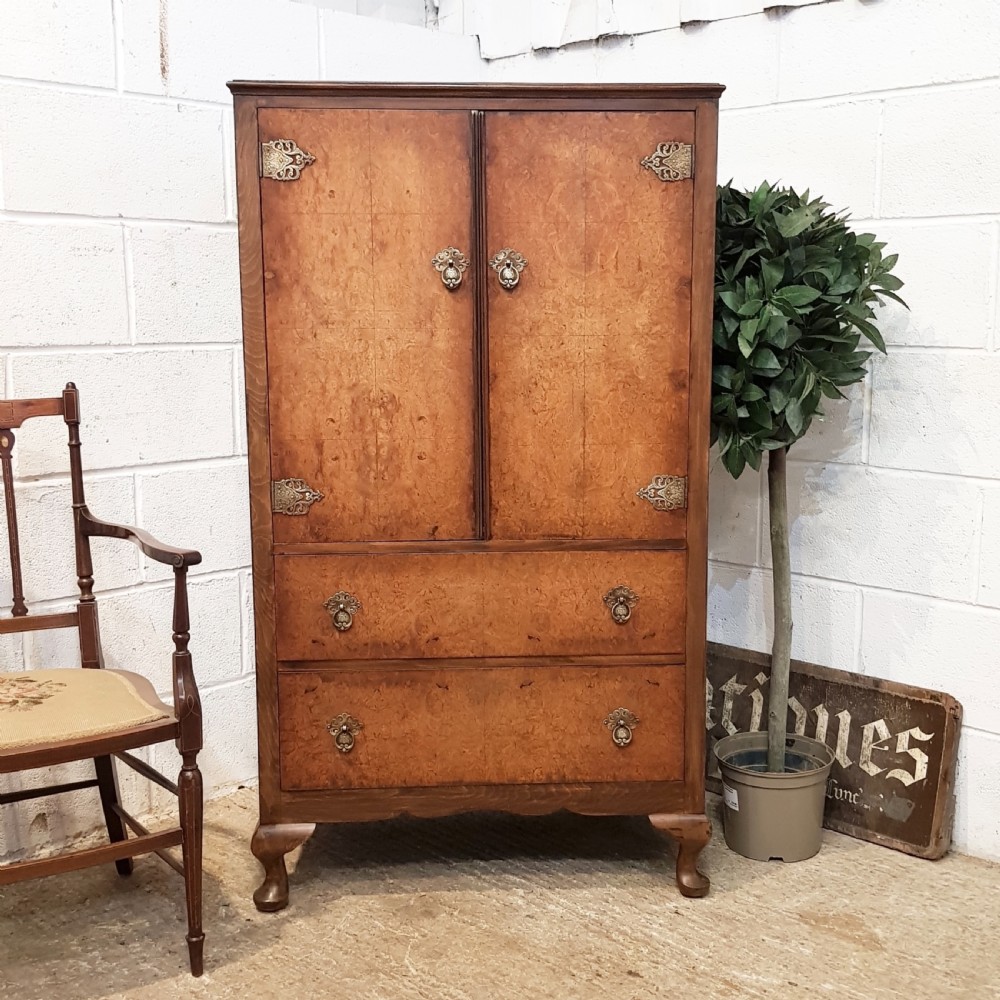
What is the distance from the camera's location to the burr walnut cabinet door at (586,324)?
6.94 feet

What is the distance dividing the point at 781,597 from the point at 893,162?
957 millimetres

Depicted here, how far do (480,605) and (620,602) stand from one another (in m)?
0.27

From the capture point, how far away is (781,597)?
248 cm

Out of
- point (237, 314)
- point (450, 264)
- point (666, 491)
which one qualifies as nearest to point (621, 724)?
point (666, 491)

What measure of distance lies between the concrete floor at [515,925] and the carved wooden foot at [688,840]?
39 mm

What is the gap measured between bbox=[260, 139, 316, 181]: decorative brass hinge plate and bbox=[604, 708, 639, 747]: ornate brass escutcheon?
1201 millimetres

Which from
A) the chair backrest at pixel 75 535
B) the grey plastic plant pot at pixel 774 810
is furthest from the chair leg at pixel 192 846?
the grey plastic plant pot at pixel 774 810

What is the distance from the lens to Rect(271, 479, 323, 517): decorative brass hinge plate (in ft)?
7.21

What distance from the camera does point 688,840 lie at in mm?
2291

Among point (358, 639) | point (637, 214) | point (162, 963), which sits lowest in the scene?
point (162, 963)

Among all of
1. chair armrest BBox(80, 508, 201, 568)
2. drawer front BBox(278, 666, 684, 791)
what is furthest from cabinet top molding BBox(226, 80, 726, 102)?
drawer front BBox(278, 666, 684, 791)

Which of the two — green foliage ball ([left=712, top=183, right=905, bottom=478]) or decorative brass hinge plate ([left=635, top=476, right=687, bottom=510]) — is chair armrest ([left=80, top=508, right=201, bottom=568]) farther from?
green foliage ball ([left=712, top=183, right=905, bottom=478])

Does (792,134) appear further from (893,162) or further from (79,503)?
(79,503)

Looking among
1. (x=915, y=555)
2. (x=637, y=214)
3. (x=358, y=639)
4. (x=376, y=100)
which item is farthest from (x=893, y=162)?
(x=358, y=639)
